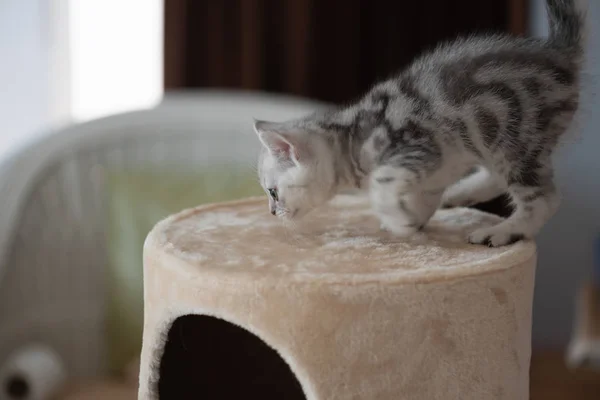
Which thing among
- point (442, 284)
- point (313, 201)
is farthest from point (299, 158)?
point (442, 284)

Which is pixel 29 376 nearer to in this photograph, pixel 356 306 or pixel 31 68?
pixel 31 68

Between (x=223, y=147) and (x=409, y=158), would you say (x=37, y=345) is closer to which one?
(x=223, y=147)

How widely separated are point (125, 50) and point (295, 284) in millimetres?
1728

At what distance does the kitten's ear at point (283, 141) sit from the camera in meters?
0.98

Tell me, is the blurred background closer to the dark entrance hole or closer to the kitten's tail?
the dark entrance hole

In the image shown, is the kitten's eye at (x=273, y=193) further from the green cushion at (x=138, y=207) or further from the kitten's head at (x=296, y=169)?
the green cushion at (x=138, y=207)

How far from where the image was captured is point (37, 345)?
6.24 feet

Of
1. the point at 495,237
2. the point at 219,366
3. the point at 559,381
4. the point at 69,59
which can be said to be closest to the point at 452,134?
the point at 495,237

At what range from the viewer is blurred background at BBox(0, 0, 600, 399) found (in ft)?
6.28

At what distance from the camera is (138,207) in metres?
1.94

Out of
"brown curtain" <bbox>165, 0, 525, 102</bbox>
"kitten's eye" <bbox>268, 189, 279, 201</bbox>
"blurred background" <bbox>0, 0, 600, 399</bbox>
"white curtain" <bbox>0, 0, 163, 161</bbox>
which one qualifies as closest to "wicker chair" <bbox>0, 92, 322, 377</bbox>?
"blurred background" <bbox>0, 0, 600, 399</bbox>

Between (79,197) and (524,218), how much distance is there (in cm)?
132

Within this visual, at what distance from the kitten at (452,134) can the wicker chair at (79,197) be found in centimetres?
96

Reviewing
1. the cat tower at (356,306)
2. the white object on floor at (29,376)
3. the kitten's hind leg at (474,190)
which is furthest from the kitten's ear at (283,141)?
the white object on floor at (29,376)
